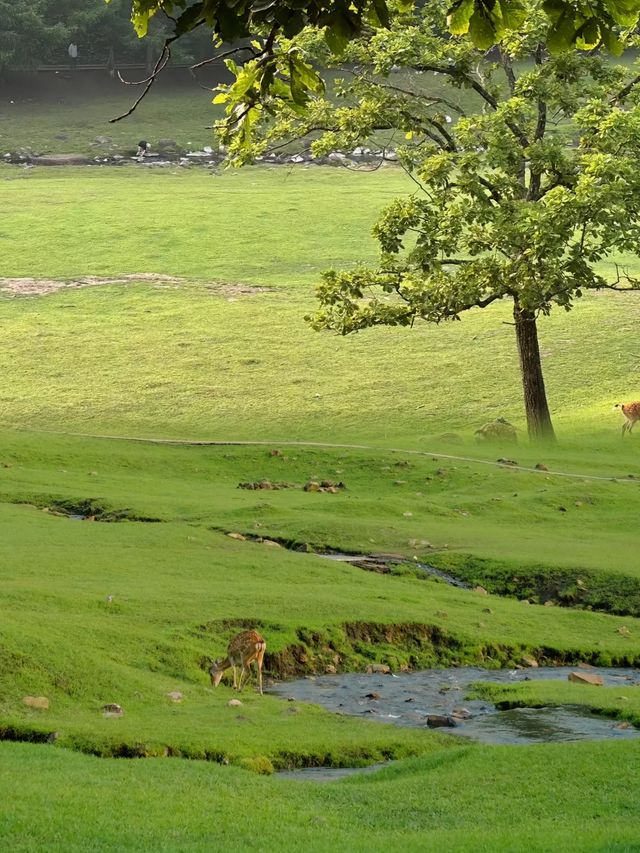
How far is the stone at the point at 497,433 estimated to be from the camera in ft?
93.3

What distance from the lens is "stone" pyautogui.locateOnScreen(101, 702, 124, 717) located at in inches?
401

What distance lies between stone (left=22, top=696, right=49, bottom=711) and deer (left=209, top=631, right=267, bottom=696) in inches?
68.9

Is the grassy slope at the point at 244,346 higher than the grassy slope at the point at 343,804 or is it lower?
higher

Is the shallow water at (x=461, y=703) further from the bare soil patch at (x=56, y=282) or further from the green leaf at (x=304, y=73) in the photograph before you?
the bare soil patch at (x=56, y=282)

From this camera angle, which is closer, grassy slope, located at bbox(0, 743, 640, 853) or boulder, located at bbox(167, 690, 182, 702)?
grassy slope, located at bbox(0, 743, 640, 853)

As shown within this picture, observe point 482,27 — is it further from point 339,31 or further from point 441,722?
point 441,722

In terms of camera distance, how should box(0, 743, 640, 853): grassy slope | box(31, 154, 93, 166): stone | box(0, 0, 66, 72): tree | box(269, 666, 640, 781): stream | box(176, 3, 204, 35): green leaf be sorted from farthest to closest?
box(0, 0, 66, 72): tree < box(31, 154, 93, 166): stone < box(269, 666, 640, 781): stream < box(0, 743, 640, 853): grassy slope < box(176, 3, 204, 35): green leaf

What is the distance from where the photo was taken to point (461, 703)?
11.8 m

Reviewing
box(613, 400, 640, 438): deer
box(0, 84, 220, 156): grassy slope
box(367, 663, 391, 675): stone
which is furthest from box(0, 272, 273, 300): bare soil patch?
box(367, 663, 391, 675): stone

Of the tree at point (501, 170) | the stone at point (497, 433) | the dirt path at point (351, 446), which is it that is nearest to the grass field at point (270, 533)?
the dirt path at point (351, 446)

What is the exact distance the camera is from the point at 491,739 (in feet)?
33.7

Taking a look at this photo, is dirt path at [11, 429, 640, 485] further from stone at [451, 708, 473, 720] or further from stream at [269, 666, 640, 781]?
stone at [451, 708, 473, 720]

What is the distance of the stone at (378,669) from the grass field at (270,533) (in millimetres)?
218

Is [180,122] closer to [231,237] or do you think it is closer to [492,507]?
[231,237]
